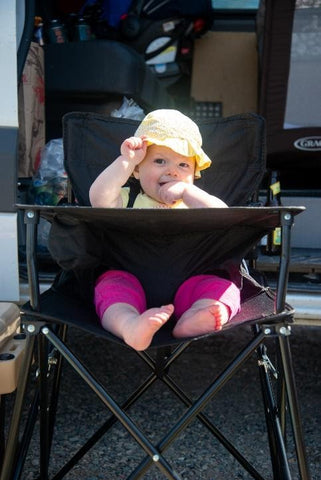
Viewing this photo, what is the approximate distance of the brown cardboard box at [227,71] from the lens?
4.18 metres

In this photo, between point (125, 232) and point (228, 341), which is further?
point (228, 341)

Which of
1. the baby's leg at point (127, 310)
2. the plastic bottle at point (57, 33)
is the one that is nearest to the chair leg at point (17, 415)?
the baby's leg at point (127, 310)

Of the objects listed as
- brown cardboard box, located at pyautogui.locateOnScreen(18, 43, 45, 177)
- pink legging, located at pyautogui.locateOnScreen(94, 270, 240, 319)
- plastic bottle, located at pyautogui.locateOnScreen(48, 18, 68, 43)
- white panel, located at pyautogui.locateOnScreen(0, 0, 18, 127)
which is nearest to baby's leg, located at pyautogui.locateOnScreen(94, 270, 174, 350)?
pink legging, located at pyautogui.locateOnScreen(94, 270, 240, 319)

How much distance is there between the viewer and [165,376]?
6.58 feet

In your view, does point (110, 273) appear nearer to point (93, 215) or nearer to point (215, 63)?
point (93, 215)

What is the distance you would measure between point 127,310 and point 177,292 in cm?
24

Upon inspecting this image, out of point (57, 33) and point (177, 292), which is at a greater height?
point (57, 33)

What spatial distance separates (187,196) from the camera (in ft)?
6.07

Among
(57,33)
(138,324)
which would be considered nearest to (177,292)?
(138,324)

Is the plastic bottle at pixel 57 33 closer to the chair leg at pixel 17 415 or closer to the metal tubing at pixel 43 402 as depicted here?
the metal tubing at pixel 43 402

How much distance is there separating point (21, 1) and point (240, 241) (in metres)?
1.25

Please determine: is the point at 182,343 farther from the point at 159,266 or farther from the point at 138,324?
the point at 159,266

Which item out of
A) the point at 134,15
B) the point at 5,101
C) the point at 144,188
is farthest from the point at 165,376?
the point at 134,15

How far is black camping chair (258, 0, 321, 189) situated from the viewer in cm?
312
